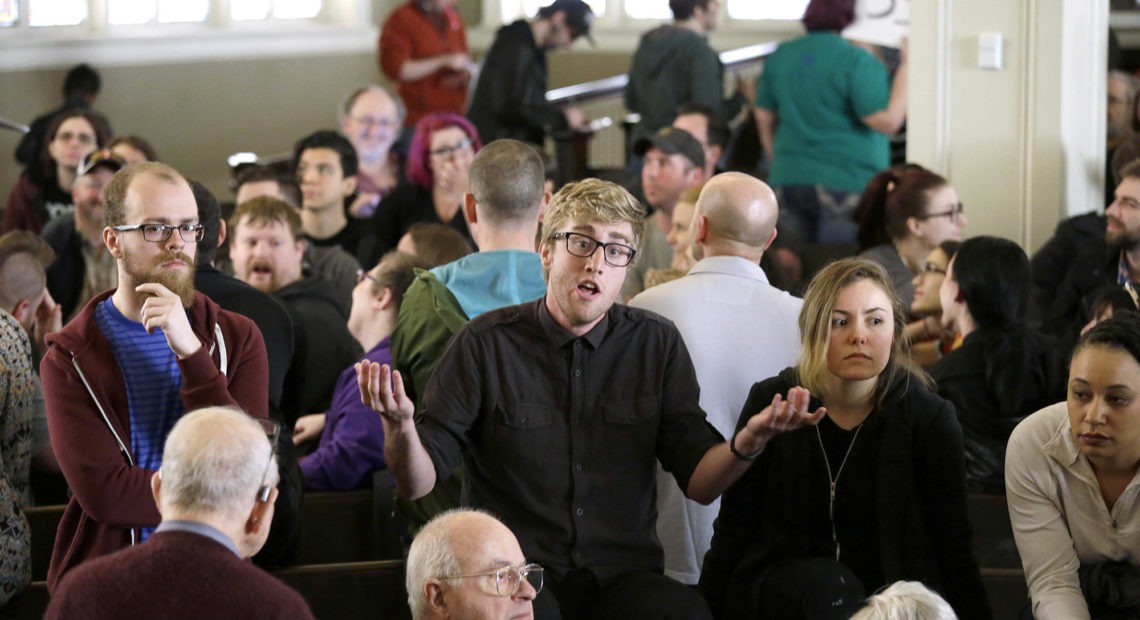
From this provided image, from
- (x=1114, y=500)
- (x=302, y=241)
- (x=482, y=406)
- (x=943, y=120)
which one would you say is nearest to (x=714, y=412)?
(x=482, y=406)

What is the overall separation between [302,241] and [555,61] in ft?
22.4

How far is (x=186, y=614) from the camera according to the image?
2.57m

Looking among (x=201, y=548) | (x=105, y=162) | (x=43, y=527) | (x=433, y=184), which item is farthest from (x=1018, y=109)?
(x=201, y=548)

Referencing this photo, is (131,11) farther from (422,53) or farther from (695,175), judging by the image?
(695,175)

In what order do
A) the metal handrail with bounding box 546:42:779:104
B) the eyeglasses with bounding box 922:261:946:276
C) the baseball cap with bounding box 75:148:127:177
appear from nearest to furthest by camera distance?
the eyeglasses with bounding box 922:261:946:276 < the baseball cap with bounding box 75:148:127:177 < the metal handrail with bounding box 546:42:779:104

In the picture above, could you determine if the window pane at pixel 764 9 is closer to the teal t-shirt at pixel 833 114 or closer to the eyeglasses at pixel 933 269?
the teal t-shirt at pixel 833 114

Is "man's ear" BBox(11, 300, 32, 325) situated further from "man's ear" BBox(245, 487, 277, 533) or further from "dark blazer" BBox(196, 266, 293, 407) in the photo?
"man's ear" BBox(245, 487, 277, 533)

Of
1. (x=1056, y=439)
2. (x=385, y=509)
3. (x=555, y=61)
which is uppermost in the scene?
(x=555, y=61)

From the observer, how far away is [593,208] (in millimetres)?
3693

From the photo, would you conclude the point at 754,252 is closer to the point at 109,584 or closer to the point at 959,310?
the point at 959,310

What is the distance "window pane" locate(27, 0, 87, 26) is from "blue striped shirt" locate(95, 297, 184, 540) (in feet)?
27.3

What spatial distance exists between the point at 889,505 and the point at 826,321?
1.43 feet

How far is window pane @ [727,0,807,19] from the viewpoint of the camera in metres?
12.4

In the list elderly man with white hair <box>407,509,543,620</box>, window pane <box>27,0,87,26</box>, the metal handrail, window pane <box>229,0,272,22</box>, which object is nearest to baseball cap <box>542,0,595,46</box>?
the metal handrail
